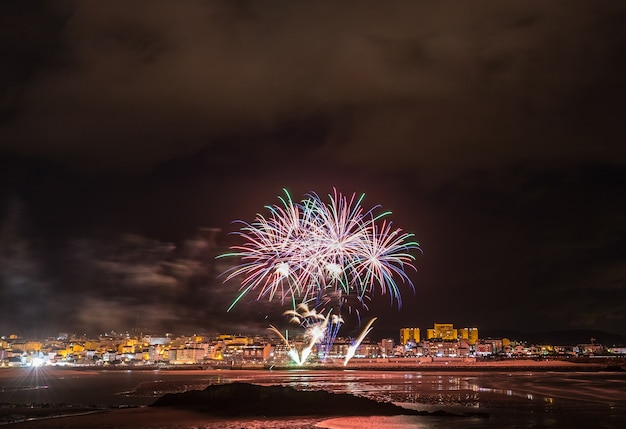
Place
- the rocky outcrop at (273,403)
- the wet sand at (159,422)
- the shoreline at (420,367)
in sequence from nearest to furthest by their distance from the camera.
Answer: the wet sand at (159,422) → the rocky outcrop at (273,403) → the shoreline at (420,367)

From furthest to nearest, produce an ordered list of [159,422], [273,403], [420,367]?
[420,367] < [273,403] < [159,422]

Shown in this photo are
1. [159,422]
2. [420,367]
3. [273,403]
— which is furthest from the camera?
[420,367]

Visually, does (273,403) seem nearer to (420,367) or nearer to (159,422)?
(159,422)

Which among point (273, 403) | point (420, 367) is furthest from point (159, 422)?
point (420, 367)

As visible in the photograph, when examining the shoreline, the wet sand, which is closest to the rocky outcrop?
the wet sand

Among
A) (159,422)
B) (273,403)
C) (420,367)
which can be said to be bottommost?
(420,367)

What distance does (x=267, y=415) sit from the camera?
22359mm

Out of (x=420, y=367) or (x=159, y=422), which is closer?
(x=159, y=422)

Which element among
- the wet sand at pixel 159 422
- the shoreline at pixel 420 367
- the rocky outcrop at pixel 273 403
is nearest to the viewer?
→ the wet sand at pixel 159 422

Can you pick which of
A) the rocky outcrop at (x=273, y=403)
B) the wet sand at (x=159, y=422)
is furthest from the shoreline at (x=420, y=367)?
the wet sand at (x=159, y=422)

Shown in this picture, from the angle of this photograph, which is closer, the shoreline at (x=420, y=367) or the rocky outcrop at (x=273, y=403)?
the rocky outcrop at (x=273, y=403)

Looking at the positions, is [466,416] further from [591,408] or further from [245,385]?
[245,385]

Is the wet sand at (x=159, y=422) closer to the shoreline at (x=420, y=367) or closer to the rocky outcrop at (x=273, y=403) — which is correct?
the rocky outcrop at (x=273, y=403)

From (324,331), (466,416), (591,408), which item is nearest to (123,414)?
(466,416)
